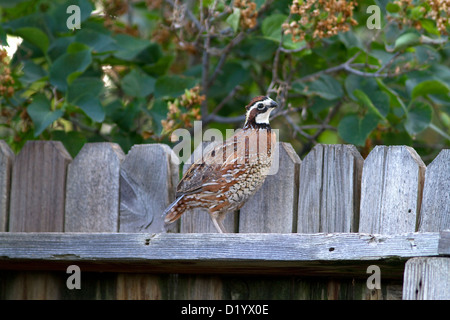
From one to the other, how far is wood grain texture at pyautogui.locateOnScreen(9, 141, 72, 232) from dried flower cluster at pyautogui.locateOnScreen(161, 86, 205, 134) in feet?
2.01

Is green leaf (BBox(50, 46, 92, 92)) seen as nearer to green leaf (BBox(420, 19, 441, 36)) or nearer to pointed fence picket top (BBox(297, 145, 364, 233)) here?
pointed fence picket top (BBox(297, 145, 364, 233))

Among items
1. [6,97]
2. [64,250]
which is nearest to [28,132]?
[6,97]

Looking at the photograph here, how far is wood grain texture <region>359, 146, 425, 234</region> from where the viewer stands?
3154 millimetres

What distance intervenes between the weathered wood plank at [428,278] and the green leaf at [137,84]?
8.06ft

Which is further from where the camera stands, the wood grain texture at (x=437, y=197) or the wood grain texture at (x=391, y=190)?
the wood grain texture at (x=391, y=190)

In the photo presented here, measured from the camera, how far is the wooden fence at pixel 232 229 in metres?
2.92

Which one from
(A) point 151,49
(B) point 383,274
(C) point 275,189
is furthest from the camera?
(A) point 151,49

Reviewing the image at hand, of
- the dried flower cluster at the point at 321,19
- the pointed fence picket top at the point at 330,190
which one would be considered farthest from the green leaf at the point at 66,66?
the pointed fence picket top at the point at 330,190

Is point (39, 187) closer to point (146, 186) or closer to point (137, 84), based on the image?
point (146, 186)

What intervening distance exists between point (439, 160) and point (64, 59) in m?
2.32

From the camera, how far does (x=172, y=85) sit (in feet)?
15.0

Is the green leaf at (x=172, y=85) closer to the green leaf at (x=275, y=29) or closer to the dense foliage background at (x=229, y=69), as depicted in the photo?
the dense foliage background at (x=229, y=69)
